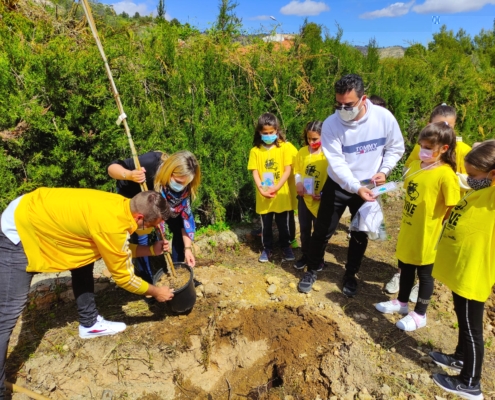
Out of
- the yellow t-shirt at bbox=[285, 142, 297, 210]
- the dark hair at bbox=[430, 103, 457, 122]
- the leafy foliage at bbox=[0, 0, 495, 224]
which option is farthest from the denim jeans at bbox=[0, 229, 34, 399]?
the dark hair at bbox=[430, 103, 457, 122]

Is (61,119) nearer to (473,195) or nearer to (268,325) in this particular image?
(268,325)

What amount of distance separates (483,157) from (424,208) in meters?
0.72

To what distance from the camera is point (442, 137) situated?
9.05ft

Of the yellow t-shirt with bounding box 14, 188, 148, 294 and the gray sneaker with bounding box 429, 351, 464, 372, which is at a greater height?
the yellow t-shirt with bounding box 14, 188, 148, 294

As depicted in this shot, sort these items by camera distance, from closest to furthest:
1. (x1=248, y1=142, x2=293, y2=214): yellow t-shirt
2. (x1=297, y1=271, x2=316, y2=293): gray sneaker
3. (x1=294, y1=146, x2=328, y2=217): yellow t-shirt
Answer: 1. (x1=297, y1=271, x2=316, y2=293): gray sneaker
2. (x1=294, y1=146, x2=328, y2=217): yellow t-shirt
3. (x1=248, y1=142, x2=293, y2=214): yellow t-shirt

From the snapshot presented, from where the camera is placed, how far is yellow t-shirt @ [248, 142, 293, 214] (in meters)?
4.08

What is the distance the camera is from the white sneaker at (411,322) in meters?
3.09

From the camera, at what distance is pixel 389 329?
3168 mm

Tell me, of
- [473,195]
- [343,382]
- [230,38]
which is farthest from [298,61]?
[343,382]

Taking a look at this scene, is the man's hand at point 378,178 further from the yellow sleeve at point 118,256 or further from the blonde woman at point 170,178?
the yellow sleeve at point 118,256

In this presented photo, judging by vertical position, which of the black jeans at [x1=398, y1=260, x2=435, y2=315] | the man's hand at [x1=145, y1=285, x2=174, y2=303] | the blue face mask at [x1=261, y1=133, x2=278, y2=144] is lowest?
the black jeans at [x1=398, y1=260, x2=435, y2=315]

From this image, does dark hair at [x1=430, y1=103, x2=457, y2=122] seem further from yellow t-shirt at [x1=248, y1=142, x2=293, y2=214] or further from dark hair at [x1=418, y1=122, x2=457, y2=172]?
yellow t-shirt at [x1=248, y1=142, x2=293, y2=214]

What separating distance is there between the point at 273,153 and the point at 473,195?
2.18 meters

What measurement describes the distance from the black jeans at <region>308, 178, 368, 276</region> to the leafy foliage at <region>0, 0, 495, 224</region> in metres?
1.73
